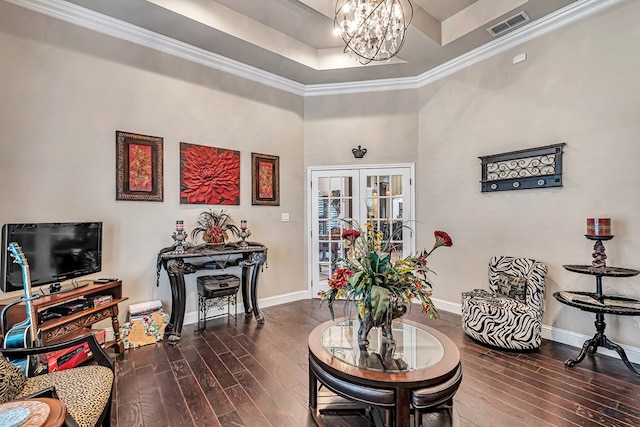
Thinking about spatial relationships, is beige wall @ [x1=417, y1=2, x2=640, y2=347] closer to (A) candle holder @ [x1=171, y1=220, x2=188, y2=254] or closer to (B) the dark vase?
(B) the dark vase

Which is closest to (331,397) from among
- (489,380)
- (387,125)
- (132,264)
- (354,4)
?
(489,380)

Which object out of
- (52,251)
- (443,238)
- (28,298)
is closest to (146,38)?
(52,251)

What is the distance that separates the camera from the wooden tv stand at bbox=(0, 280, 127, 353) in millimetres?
2371

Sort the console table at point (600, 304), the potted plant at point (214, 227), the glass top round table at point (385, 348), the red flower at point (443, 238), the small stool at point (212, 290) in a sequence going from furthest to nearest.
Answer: the potted plant at point (214, 227)
the small stool at point (212, 290)
the console table at point (600, 304)
the red flower at point (443, 238)
the glass top round table at point (385, 348)

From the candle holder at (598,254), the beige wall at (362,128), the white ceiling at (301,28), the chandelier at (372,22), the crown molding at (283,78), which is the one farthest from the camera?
the beige wall at (362,128)

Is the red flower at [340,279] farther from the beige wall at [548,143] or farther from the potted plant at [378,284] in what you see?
the beige wall at [548,143]

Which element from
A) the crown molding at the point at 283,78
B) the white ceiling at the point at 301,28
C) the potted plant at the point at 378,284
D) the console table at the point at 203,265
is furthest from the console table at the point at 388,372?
the crown molding at the point at 283,78

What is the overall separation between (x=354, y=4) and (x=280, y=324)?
143 inches

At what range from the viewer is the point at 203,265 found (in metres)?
3.74

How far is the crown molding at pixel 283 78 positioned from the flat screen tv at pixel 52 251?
2194 millimetres

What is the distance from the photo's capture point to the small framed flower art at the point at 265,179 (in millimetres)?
4484

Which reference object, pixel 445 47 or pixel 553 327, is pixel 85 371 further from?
pixel 445 47

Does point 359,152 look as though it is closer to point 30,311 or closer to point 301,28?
point 301,28

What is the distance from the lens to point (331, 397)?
227 cm
